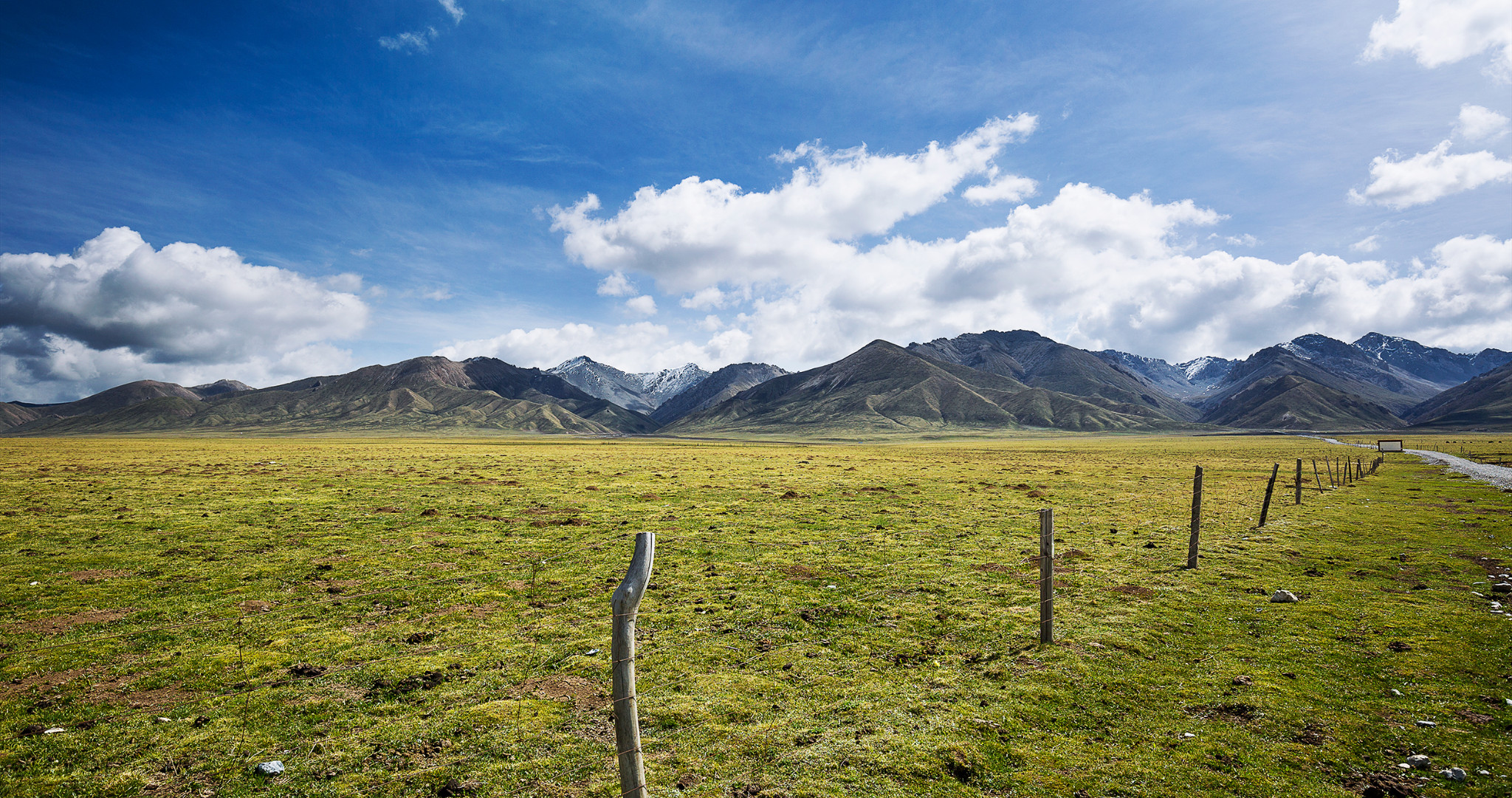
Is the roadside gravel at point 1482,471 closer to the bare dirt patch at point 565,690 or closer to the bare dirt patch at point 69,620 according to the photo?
the bare dirt patch at point 565,690

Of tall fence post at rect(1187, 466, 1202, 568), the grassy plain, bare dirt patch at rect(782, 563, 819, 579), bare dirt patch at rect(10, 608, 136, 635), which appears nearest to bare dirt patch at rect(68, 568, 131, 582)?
the grassy plain

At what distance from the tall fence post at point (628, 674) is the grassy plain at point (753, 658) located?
205cm

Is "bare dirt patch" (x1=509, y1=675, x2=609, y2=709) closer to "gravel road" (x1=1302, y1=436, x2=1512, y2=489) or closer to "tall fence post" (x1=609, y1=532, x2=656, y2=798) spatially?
"tall fence post" (x1=609, y1=532, x2=656, y2=798)

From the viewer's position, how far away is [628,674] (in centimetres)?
608

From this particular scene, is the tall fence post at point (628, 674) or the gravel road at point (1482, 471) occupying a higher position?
the tall fence post at point (628, 674)

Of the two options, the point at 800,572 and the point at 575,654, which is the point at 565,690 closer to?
the point at 575,654

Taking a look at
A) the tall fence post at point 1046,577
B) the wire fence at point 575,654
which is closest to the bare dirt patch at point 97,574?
the wire fence at point 575,654

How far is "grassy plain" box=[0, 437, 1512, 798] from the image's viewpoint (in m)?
8.12

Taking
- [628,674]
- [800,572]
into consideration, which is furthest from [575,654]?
[800,572]

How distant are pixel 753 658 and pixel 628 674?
6.54 meters

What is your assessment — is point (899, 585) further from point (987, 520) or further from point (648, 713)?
point (987, 520)

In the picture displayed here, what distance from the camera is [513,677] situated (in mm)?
11172

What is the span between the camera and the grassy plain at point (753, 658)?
8125 mm

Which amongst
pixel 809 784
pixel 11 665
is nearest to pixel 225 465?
pixel 11 665
